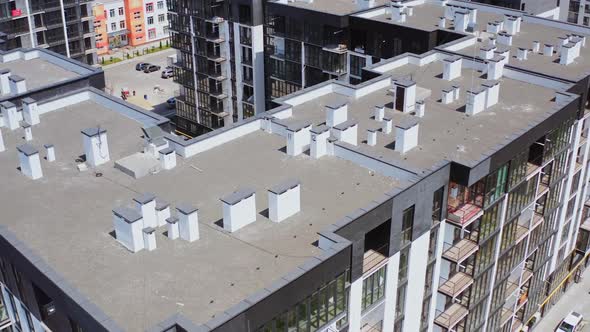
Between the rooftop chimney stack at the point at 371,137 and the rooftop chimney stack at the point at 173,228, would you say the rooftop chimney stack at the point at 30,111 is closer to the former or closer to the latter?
the rooftop chimney stack at the point at 173,228

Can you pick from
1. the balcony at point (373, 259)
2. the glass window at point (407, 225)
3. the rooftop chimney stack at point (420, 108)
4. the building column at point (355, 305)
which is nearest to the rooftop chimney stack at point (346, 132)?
the rooftop chimney stack at point (420, 108)

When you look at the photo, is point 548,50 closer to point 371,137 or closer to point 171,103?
point 371,137

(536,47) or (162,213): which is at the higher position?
(536,47)

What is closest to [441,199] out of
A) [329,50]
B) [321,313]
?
[321,313]

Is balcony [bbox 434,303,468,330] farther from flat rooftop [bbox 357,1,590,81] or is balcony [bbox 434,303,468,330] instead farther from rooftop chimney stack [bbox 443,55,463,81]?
flat rooftop [bbox 357,1,590,81]

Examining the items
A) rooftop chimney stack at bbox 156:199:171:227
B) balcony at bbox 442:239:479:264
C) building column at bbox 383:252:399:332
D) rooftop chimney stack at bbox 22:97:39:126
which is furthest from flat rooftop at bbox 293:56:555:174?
rooftop chimney stack at bbox 22:97:39:126

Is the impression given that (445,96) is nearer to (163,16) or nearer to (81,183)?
(81,183)

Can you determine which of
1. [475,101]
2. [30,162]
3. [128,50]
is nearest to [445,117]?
[475,101]
